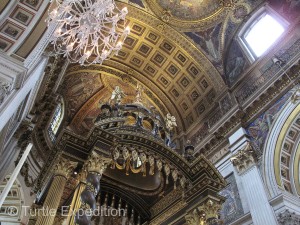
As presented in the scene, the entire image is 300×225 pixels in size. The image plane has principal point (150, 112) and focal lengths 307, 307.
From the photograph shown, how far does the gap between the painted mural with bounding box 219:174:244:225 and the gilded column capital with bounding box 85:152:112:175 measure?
13.4 ft

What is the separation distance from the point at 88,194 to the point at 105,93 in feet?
29.9

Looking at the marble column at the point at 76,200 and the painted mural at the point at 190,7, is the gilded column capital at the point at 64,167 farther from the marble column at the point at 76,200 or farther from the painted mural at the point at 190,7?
the painted mural at the point at 190,7

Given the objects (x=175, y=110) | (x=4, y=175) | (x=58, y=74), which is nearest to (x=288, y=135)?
(x=175, y=110)

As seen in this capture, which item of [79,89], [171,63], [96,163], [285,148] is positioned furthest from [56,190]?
[171,63]

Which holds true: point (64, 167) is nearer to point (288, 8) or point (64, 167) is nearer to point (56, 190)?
point (56, 190)

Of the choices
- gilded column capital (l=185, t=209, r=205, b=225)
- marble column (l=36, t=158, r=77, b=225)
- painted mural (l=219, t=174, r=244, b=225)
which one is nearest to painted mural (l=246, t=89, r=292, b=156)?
painted mural (l=219, t=174, r=244, b=225)

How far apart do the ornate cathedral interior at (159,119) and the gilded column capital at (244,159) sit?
0.13 ft

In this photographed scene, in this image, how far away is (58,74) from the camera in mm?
9539

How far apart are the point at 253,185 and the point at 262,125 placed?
204cm

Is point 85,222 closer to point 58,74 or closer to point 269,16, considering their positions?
point 58,74

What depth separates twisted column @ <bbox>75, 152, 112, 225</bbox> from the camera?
15.0ft

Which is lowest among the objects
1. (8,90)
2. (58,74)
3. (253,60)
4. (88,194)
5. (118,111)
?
(88,194)

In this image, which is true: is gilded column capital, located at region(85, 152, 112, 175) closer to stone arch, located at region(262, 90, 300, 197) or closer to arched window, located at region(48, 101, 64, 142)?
stone arch, located at region(262, 90, 300, 197)

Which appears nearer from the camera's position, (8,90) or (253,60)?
(8,90)
